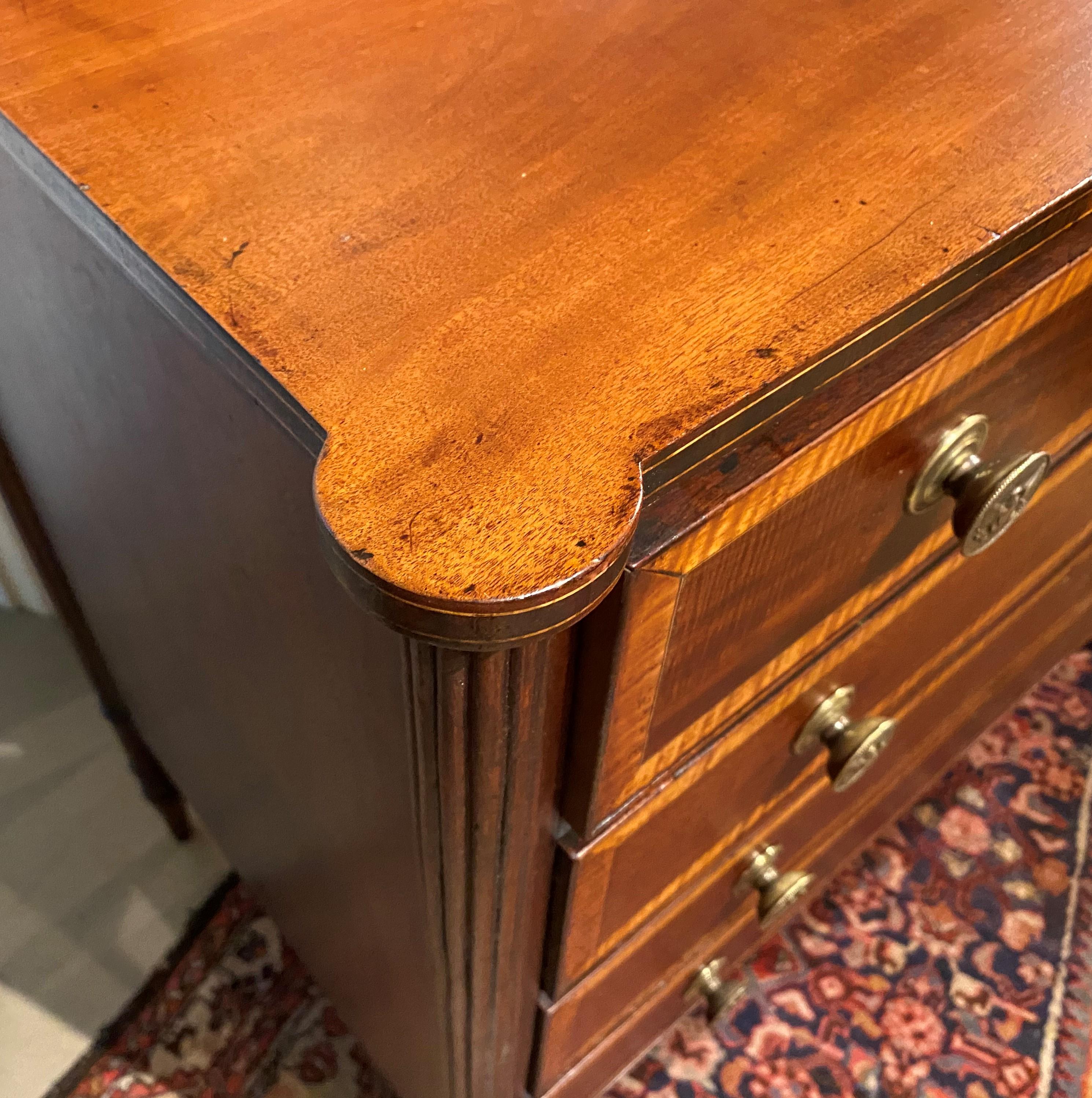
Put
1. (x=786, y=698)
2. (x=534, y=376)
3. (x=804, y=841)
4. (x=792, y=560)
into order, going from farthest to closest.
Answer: (x=804, y=841), (x=786, y=698), (x=792, y=560), (x=534, y=376)

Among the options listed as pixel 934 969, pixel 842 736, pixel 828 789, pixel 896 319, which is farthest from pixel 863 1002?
pixel 896 319

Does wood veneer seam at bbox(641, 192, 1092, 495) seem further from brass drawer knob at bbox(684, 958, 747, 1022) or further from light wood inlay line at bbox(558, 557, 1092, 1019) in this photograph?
brass drawer knob at bbox(684, 958, 747, 1022)

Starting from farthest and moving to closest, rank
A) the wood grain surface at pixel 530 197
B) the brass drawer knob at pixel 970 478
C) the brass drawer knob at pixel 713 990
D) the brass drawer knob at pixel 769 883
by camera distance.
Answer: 1. the brass drawer knob at pixel 713 990
2. the brass drawer knob at pixel 769 883
3. the brass drawer knob at pixel 970 478
4. the wood grain surface at pixel 530 197

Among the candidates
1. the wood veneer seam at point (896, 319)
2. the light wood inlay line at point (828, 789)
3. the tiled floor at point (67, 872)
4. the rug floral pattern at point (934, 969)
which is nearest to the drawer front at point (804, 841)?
the light wood inlay line at point (828, 789)

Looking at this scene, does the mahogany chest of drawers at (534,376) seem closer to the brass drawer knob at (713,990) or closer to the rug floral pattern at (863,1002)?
the brass drawer knob at (713,990)

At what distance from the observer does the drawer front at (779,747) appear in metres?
0.49

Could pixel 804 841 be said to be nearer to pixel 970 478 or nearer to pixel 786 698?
pixel 786 698

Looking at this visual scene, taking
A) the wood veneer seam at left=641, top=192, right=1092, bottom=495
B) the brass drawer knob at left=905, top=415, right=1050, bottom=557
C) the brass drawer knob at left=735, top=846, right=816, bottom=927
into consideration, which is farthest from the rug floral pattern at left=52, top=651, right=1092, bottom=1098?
the wood veneer seam at left=641, top=192, right=1092, bottom=495

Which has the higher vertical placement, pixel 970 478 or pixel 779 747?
pixel 970 478

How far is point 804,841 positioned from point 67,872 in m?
0.81

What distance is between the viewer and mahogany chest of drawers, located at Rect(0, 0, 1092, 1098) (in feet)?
0.93

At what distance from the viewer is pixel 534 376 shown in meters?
0.29

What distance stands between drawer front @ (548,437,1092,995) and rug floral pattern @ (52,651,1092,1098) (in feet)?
1.35

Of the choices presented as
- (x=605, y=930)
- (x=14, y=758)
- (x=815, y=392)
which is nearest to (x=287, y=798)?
(x=605, y=930)
